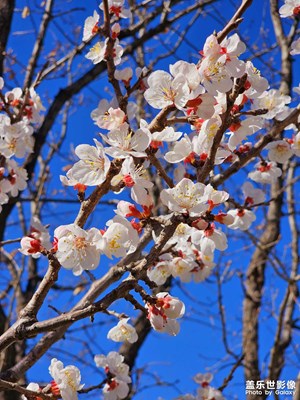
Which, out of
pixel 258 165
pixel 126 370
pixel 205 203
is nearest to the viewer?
pixel 205 203

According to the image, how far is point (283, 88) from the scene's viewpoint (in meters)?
3.68

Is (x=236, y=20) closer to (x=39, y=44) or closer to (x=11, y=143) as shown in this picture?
(x=11, y=143)

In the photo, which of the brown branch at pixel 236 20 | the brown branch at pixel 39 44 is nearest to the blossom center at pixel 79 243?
the brown branch at pixel 236 20

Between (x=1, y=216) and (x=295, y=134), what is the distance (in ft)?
6.26

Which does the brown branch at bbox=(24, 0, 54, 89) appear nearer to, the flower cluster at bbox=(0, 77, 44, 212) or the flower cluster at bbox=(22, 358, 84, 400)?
the flower cluster at bbox=(0, 77, 44, 212)

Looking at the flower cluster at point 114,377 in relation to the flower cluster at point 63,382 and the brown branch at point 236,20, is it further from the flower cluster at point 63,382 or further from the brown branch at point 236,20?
the brown branch at point 236,20

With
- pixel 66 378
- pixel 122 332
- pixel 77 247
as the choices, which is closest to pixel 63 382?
pixel 66 378

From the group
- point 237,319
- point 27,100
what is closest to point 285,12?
point 27,100

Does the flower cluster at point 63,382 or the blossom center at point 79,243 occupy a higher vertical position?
the blossom center at point 79,243

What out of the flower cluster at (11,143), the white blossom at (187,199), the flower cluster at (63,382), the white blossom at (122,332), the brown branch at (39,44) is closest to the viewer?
the white blossom at (187,199)

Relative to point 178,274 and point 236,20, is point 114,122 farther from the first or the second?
point 178,274

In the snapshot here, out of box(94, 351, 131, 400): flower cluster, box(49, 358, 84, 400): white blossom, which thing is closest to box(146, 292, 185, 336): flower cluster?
box(49, 358, 84, 400): white blossom

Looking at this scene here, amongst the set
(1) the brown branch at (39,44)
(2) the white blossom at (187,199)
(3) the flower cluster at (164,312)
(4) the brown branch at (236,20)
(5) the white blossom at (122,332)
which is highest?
(1) the brown branch at (39,44)

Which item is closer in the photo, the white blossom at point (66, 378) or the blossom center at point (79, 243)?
the blossom center at point (79, 243)
